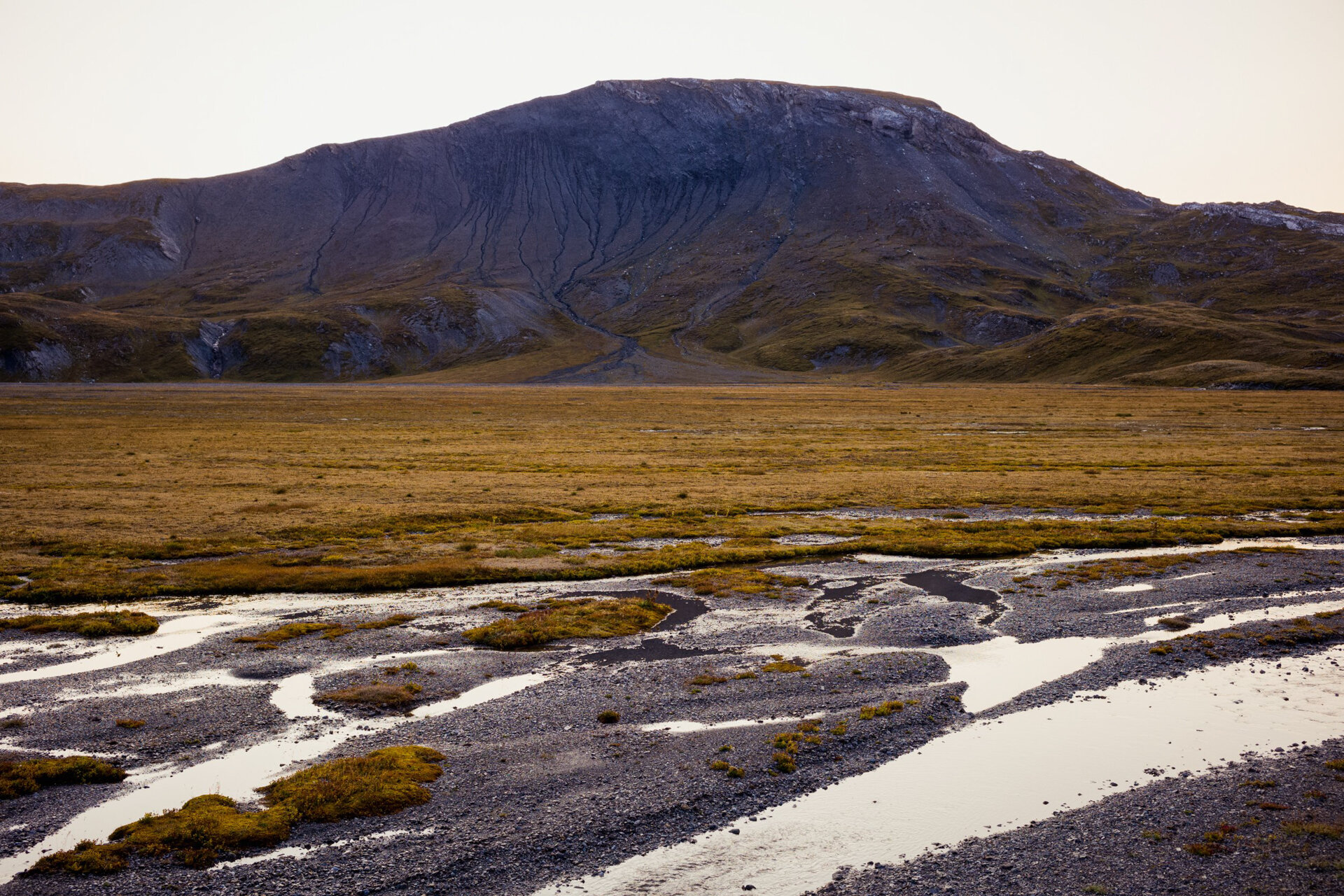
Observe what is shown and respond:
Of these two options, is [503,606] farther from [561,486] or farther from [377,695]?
[561,486]

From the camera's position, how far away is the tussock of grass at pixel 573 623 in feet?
86.3

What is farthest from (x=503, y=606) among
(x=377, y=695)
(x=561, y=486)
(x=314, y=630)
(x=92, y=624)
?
(x=561, y=486)

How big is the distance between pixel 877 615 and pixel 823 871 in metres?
15.7

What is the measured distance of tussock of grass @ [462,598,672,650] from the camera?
26.3m

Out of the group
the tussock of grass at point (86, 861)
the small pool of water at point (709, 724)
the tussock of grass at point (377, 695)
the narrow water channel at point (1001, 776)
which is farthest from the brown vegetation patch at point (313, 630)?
the narrow water channel at point (1001, 776)

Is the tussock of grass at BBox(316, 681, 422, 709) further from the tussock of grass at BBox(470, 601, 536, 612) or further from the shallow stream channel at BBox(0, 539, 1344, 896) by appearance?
the tussock of grass at BBox(470, 601, 536, 612)

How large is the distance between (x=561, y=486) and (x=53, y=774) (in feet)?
131

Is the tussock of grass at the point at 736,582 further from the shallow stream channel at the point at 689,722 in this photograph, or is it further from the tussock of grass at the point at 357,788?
the tussock of grass at the point at 357,788

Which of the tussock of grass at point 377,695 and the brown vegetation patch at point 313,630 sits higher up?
the brown vegetation patch at point 313,630

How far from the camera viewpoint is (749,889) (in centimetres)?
1362

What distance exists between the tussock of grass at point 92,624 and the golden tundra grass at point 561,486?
312 centimetres

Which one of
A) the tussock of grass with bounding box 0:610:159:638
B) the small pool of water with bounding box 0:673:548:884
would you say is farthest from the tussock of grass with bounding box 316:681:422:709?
the tussock of grass with bounding box 0:610:159:638

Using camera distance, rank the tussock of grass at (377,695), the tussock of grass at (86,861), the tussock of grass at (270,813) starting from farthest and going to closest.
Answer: the tussock of grass at (377,695), the tussock of grass at (270,813), the tussock of grass at (86,861)

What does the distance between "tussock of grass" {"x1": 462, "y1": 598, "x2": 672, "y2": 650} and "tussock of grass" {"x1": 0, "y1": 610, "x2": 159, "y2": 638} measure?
1081cm
